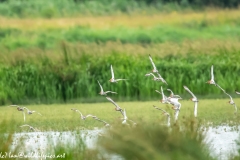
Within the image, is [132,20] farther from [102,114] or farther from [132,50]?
[102,114]

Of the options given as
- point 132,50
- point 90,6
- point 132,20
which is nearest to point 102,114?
point 132,50

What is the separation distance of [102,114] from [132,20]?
4025mm

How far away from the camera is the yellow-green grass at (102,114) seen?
10.1 m


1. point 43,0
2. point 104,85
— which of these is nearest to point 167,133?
point 104,85

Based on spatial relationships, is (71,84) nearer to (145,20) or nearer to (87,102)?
(87,102)

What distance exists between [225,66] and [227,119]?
3977 millimetres

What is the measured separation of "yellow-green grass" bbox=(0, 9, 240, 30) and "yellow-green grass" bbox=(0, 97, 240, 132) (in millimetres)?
2370

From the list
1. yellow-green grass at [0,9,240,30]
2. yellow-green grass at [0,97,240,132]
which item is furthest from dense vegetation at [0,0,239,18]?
yellow-green grass at [0,97,240,132]

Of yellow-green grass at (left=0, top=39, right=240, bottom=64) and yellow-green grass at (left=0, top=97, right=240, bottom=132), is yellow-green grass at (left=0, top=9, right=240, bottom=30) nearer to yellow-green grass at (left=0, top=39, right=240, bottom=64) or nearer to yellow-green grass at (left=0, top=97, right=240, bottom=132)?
yellow-green grass at (left=0, top=39, right=240, bottom=64)

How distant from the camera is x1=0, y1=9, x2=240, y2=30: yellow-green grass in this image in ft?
47.3

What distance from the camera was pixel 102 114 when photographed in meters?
11.1

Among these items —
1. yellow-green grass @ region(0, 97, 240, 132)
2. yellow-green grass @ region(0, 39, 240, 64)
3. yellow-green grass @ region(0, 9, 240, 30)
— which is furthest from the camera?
yellow-green grass @ region(0, 39, 240, 64)

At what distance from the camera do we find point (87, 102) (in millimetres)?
12742

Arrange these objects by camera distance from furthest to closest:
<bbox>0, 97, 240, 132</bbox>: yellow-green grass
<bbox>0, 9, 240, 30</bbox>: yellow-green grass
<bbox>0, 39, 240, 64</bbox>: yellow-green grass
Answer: <bbox>0, 39, 240, 64</bbox>: yellow-green grass → <bbox>0, 9, 240, 30</bbox>: yellow-green grass → <bbox>0, 97, 240, 132</bbox>: yellow-green grass
